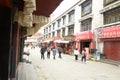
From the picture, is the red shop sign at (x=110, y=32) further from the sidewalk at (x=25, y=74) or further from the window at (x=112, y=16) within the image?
the sidewalk at (x=25, y=74)

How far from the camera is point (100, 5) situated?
34.7 meters

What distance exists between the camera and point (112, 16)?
30.8m

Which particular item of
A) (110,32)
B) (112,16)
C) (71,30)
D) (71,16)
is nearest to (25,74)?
(110,32)

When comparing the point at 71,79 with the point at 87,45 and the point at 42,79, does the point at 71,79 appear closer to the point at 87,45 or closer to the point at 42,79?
the point at 42,79

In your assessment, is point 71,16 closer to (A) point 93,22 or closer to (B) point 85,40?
(B) point 85,40

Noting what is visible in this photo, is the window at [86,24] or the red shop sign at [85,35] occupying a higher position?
the window at [86,24]

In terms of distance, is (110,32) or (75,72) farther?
(110,32)

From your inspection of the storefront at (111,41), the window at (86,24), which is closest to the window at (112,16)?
the storefront at (111,41)

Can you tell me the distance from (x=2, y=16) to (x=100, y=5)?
2997 centimetres

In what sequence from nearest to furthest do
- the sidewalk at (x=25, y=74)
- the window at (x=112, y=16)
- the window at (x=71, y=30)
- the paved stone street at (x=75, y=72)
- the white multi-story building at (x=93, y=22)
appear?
1. the sidewalk at (x=25, y=74)
2. the paved stone street at (x=75, y=72)
3. the window at (x=112, y=16)
4. the white multi-story building at (x=93, y=22)
5. the window at (x=71, y=30)

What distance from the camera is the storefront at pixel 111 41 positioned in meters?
29.1

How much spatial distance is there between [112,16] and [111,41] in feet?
9.45

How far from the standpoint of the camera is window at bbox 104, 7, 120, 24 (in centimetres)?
2948

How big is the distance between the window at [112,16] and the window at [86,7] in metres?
6.56
